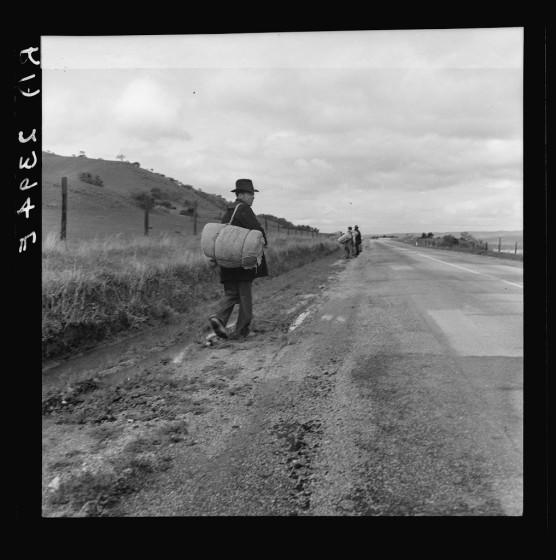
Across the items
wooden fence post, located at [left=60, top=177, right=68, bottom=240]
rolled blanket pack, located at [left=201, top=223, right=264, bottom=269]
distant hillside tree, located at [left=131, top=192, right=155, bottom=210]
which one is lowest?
rolled blanket pack, located at [left=201, top=223, right=264, bottom=269]

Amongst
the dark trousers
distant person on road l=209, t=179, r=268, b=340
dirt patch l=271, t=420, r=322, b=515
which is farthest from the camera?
the dark trousers

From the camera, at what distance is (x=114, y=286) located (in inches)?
231

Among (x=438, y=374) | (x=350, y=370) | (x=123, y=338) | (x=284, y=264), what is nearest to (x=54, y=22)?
(x=350, y=370)

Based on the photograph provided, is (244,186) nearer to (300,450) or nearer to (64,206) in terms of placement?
(300,450)

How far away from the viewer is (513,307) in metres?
Result: 6.77

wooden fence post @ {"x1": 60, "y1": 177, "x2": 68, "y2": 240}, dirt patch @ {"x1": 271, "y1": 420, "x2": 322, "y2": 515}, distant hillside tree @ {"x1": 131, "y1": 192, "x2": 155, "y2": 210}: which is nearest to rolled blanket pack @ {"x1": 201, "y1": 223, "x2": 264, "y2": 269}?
dirt patch @ {"x1": 271, "y1": 420, "x2": 322, "y2": 515}

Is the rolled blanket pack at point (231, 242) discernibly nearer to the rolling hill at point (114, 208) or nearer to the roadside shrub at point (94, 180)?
the rolling hill at point (114, 208)

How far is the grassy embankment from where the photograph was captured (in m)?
4.75

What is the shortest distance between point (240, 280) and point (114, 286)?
8.13 feet

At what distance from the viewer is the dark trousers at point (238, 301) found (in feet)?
15.0

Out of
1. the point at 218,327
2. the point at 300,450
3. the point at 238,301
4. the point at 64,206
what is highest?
the point at 64,206

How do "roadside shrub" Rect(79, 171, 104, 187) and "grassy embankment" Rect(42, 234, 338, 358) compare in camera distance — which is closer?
"grassy embankment" Rect(42, 234, 338, 358)

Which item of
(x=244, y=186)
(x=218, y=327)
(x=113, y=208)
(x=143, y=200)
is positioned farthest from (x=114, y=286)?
(x=113, y=208)

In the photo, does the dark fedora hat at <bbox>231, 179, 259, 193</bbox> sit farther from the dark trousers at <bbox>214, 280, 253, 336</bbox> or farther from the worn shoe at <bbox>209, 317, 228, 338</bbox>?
the worn shoe at <bbox>209, 317, 228, 338</bbox>
